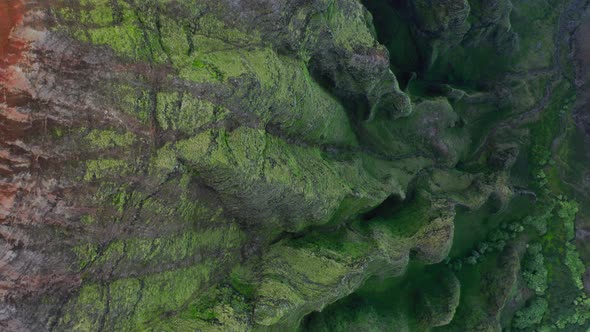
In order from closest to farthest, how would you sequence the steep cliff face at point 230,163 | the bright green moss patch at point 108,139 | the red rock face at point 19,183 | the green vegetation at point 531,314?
the red rock face at point 19,183 → the steep cliff face at point 230,163 → the bright green moss patch at point 108,139 → the green vegetation at point 531,314

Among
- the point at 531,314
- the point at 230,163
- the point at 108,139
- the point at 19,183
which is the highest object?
the point at 108,139

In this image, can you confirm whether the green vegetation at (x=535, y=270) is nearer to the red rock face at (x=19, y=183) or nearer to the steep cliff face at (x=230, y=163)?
the steep cliff face at (x=230, y=163)

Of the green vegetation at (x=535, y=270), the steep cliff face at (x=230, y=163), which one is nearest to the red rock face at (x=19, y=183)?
the steep cliff face at (x=230, y=163)

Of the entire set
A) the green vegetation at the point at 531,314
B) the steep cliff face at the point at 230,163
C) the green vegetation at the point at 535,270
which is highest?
the steep cliff face at the point at 230,163

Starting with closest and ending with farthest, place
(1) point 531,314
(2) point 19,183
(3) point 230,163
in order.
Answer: (2) point 19,183, (3) point 230,163, (1) point 531,314

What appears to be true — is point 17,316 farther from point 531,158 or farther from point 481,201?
point 531,158

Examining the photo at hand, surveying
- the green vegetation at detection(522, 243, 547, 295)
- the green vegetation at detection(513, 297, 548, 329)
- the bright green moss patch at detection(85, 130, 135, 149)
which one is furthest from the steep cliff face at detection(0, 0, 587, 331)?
the green vegetation at detection(513, 297, 548, 329)

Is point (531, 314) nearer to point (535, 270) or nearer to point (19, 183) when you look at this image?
point (535, 270)

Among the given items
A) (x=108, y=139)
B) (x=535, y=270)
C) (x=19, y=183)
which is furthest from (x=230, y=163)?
(x=535, y=270)

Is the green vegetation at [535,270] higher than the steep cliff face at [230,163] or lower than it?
lower
